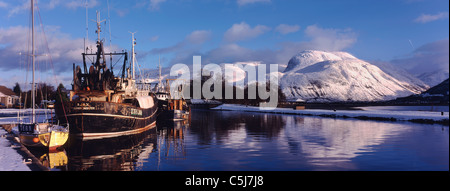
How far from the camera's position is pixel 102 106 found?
32.4m

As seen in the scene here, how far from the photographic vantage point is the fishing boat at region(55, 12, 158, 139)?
31797 mm

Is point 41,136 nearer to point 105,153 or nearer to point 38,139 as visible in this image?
point 38,139

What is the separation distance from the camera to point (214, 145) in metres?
28.1

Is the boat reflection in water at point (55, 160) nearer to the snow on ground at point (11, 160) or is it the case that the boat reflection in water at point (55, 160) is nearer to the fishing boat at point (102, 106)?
the snow on ground at point (11, 160)

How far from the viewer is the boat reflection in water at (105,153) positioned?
1948cm

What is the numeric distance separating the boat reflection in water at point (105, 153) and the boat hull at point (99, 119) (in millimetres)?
1304

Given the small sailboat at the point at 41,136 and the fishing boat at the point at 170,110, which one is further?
the fishing boat at the point at 170,110

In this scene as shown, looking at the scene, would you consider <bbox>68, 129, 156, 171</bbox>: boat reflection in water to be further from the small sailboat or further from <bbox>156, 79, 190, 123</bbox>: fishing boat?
<bbox>156, 79, 190, 123</bbox>: fishing boat

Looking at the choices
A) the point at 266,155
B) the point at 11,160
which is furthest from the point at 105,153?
the point at 266,155

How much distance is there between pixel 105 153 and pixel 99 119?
31.0ft

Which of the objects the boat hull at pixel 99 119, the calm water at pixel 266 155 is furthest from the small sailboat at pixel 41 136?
the boat hull at pixel 99 119

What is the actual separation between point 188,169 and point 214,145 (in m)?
9.77
